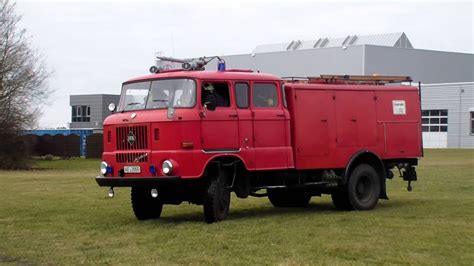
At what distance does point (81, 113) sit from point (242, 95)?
84.6 meters

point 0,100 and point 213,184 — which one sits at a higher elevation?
point 0,100

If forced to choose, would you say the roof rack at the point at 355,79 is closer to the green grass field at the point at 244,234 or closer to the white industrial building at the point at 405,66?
the green grass field at the point at 244,234

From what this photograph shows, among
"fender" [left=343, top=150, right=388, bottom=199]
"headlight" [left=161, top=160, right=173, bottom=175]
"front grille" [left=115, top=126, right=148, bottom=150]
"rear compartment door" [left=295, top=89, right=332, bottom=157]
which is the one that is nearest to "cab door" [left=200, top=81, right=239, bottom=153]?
"headlight" [left=161, top=160, right=173, bottom=175]

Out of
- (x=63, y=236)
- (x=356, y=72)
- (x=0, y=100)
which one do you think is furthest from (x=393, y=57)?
(x=63, y=236)

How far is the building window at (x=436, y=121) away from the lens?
6825 cm

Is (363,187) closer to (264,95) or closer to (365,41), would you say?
(264,95)

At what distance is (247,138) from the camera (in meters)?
13.2

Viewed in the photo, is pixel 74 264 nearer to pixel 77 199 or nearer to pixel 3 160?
pixel 77 199

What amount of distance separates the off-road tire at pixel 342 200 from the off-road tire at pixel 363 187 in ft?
0.35

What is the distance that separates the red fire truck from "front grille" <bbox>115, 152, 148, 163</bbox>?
0.02 metres

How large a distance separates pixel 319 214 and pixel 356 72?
A: 196ft

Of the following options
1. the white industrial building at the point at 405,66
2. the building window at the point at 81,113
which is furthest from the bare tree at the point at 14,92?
the building window at the point at 81,113

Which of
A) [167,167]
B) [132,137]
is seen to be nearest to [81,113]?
[132,137]

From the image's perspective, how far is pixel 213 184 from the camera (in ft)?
42.1
